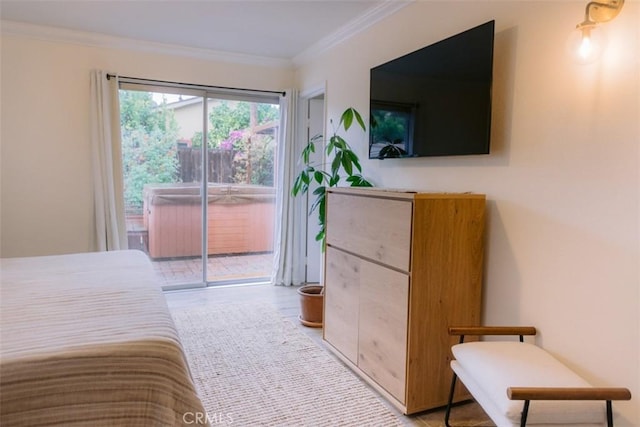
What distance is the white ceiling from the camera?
304cm

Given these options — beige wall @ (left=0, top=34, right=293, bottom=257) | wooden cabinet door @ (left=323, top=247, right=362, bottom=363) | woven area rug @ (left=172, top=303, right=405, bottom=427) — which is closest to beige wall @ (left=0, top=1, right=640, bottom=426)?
wooden cabinet door @ (left=323, top=247, right=362, bottom=363)

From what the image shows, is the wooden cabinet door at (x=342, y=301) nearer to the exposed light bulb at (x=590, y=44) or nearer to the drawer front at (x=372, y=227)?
the drawer front at (x=372, y=227)

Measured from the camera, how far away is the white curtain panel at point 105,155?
3814 mm

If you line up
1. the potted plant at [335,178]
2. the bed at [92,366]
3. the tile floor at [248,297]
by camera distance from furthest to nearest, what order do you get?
the tile floor at [248,297], the potted plant at [335,178], the bed at [92,366]

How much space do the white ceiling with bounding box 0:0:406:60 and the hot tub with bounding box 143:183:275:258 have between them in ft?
4.92

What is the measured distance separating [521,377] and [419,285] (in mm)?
621

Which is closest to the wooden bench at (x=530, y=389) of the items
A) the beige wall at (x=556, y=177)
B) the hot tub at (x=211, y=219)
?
the beige wall at (x=556, y=177)

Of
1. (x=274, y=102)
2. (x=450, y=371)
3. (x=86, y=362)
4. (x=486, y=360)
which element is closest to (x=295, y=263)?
(x=274, y=102)

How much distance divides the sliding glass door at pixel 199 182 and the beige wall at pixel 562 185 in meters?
2.65

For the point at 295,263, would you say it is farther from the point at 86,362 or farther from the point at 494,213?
the point at 86,362

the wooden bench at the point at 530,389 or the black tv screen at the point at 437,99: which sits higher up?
the black tv screen at the point at 437,99

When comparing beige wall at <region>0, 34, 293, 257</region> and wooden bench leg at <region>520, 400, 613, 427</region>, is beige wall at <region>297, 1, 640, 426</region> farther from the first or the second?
beige wall at <region>0, 34, 293, 257</region>

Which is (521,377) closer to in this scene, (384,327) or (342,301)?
(384,327)

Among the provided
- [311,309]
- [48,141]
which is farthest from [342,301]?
[48,141]
